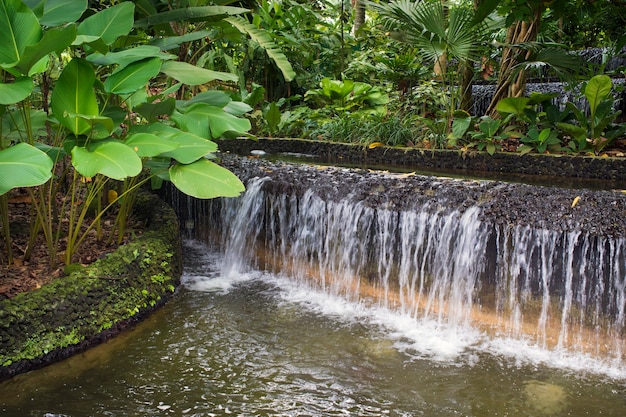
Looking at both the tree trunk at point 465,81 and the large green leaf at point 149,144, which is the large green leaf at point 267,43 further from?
the tree trunk at point 465,81

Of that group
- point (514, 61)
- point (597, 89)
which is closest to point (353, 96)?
point (514, 61)

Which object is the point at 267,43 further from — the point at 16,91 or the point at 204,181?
the point at 16,91

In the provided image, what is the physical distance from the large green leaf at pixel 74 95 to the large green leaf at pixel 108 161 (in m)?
0.16

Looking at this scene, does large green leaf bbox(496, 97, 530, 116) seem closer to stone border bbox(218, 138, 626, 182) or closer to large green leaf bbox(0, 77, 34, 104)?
stone border bbox(218, 138, 626, 182)

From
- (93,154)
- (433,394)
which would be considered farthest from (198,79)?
(433,394)

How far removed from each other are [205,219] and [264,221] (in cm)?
98

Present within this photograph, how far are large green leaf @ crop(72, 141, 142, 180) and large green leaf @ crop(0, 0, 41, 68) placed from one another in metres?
0.61

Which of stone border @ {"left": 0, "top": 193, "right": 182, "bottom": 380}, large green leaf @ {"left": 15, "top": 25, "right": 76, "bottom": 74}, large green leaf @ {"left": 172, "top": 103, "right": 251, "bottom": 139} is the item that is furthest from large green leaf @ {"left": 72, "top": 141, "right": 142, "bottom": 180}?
stone border @ {"left": 0, "top": 193, "right": 182, "bottom": 380}

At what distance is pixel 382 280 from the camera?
4539mm

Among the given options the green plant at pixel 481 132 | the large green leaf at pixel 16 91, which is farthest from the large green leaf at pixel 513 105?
the large green leaf at pixel 16 91

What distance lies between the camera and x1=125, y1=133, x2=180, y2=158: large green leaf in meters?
3.49

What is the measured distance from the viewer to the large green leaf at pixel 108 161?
3143mm

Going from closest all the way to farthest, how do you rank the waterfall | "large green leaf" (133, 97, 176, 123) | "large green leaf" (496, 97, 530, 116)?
the waterfall < "large green leaf" (133, 97, 176, 123) < "large green leaf" (496, 97, 530, 116)

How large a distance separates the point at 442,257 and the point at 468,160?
3293 mm
